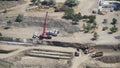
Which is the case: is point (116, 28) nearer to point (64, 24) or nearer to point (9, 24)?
point (64, 24)

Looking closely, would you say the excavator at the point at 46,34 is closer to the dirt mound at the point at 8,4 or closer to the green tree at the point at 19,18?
the green tree at the point at 19,18

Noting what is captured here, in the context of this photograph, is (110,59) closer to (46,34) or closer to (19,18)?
(46,34)

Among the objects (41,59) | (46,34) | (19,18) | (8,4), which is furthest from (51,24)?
(8,4)

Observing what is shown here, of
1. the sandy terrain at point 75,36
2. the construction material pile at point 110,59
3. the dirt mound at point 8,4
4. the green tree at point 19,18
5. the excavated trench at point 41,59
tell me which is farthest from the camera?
the dirt mound at point 8,4

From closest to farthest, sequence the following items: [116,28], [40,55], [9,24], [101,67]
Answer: [101,67]
[40,55]
[116,28]
[9,24]

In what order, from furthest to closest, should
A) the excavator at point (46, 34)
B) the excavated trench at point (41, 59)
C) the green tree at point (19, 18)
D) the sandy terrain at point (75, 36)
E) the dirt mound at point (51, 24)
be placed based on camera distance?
the green tree at point (19, 18)
the dirt mound at point (51, 24)
the excavator at point (46, 34)
the sandy terrain at point (75, 36)
the excavated trench at point (41, 59)

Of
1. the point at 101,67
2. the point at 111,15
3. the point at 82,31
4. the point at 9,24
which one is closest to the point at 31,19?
the point at 9,24

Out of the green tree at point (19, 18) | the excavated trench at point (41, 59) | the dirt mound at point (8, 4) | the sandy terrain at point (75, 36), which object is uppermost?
the dirt mound at point (8, 4)

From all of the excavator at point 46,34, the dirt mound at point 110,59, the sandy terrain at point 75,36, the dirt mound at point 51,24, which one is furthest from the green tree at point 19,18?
the dirt mound at point 110,59
